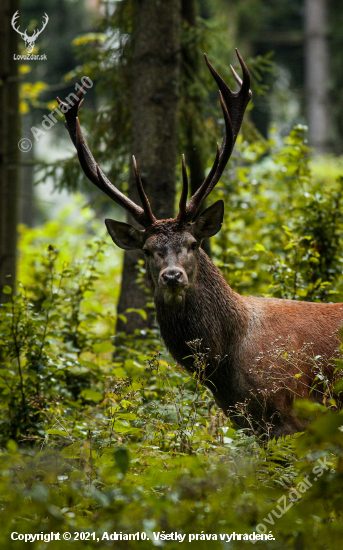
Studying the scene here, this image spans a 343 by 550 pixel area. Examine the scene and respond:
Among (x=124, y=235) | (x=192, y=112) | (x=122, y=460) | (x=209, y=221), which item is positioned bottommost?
(x=122, y=460)

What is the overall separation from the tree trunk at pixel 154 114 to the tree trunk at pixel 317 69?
18986 millimetres

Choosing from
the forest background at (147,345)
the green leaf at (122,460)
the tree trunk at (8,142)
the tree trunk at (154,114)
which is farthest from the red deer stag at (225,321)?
the tree trunk at (8,142)

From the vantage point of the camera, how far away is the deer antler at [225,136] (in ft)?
16.7

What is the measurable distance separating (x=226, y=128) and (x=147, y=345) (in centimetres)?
270

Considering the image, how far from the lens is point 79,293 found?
6.39m

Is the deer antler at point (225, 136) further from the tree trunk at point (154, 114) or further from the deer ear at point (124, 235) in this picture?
the tree trunk at point (154, 114)

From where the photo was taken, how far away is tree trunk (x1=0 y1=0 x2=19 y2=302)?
8211 millimetres

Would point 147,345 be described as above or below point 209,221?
below

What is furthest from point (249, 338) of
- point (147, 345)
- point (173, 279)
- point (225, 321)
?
point (147, 345)

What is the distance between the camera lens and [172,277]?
4562 millimetres

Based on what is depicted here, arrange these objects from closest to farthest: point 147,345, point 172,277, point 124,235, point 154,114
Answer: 1. point 172,277
2. point 124,235
3. point 147,345
4. point 154,114

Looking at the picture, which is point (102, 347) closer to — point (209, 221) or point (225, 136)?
point (209, 221)

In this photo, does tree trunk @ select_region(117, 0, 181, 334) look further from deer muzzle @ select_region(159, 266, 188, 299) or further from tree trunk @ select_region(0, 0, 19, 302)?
deer muzzle @ select_region(159, 266, 188, 299)

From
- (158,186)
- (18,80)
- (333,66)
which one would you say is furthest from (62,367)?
(333,66)
